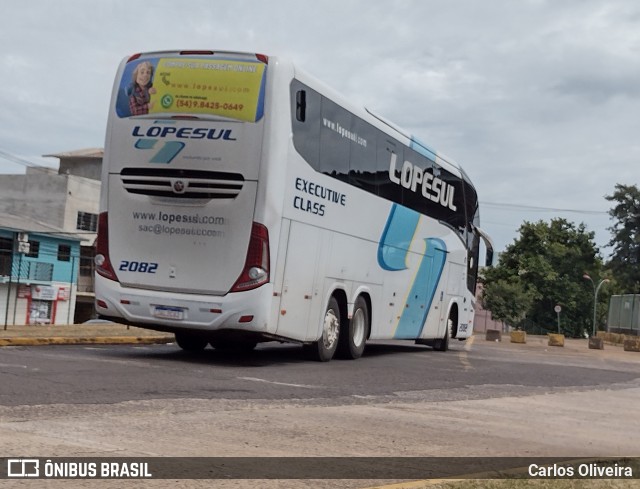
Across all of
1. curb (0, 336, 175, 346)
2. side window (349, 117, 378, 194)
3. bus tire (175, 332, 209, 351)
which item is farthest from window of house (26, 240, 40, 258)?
side window (349, 117, 378, 194)

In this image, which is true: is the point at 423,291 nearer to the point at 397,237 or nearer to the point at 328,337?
the point at 397,237

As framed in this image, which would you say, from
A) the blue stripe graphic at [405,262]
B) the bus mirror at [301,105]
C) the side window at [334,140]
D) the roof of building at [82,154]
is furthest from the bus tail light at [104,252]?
the roof of building at [82,154]

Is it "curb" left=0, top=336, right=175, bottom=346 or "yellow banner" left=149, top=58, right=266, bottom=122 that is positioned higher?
"yellow banner" left=149, top=58, right=266, bottom=122

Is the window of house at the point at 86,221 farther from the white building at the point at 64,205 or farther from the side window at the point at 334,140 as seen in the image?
the side window at the point at 334,140

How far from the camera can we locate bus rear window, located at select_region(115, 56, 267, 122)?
1343cm

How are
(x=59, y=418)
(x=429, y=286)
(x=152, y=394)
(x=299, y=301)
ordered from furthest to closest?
1. (x=429, y=286)
2. (x=299, y=301)
3. (x=152, y=394)
4. (x=59, y=418)

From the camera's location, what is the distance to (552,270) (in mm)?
87125

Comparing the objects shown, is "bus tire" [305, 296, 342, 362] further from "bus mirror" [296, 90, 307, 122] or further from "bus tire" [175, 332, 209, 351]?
"bus mirror" [296, 90, 307, 122]

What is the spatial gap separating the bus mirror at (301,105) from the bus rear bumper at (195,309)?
8.77ft

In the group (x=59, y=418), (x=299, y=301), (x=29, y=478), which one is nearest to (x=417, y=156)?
(x=299, y=301)

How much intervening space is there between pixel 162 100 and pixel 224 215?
2.00 m

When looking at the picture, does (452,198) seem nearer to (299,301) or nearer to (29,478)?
(299,301)

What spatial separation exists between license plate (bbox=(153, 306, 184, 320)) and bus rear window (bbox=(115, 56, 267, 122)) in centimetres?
286

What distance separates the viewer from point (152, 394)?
9711mm
